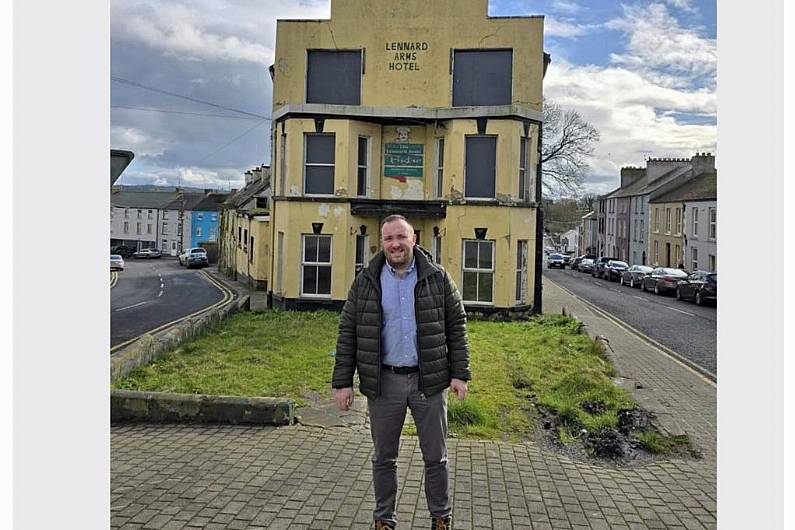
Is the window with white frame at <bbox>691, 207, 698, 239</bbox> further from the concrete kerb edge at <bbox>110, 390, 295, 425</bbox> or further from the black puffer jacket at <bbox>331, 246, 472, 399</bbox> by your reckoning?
the black puffer jacket at <bbox>331, 246, 472, 399</bbox>

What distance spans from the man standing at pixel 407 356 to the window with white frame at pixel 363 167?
15314mm

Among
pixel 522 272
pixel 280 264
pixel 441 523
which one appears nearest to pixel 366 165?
pixel 280 264

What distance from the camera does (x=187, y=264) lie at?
5384 centimetres

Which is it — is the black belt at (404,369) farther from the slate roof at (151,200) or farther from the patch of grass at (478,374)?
the slate roof at (151,200)

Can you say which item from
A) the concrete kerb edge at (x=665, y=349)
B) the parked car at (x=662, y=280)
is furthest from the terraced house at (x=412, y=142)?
the parked car at (x=662, y=280)

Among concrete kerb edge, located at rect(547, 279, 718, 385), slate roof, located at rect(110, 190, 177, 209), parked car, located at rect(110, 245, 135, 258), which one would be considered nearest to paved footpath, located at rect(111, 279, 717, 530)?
concrete kerb edge, located at rect(547, 279, 718, 385)

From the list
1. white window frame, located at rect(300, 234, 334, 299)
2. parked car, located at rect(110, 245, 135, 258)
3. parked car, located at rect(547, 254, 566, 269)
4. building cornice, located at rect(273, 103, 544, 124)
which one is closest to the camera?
building cornice, located at rect(273, 103, 544, 124)

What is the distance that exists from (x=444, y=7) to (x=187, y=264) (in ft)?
131

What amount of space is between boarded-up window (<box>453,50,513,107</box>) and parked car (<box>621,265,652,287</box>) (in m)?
21.7

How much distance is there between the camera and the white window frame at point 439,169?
19.4 metres

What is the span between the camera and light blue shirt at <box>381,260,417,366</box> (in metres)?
4.43

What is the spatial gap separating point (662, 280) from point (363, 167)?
62.5ft
